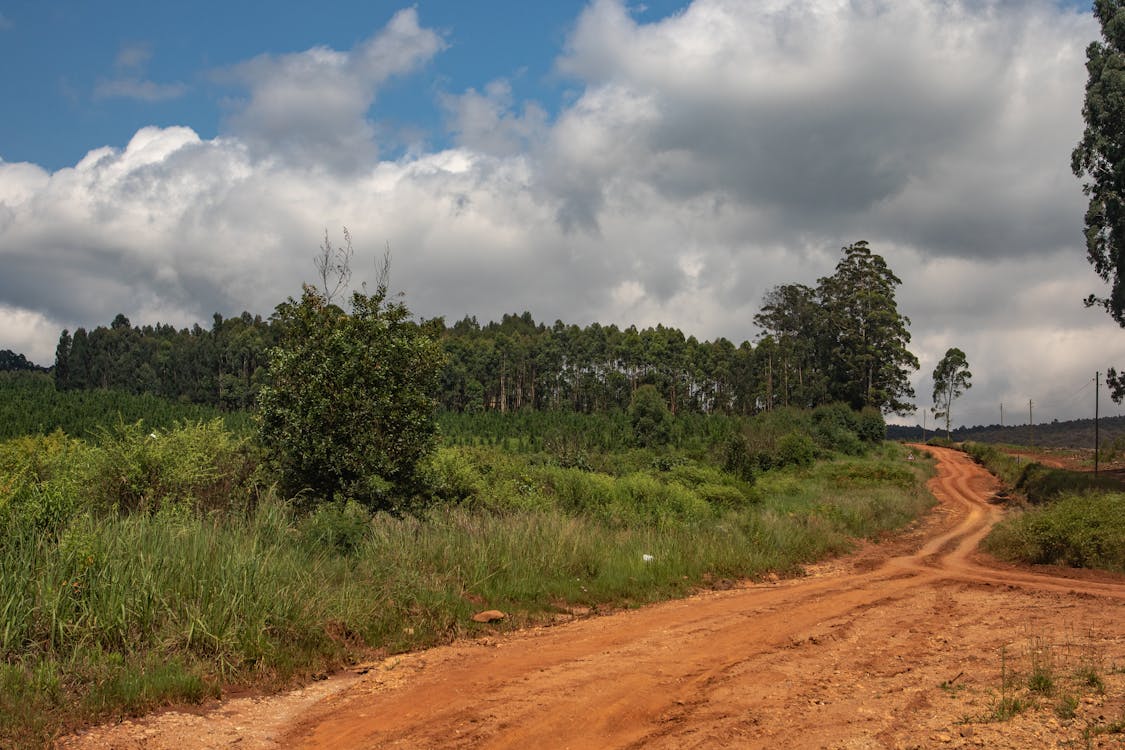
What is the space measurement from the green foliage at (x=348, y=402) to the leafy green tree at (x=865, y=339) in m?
59.9

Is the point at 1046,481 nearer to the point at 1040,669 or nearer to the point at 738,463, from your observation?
the point at 738,463

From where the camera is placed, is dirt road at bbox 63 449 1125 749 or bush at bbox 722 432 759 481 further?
bush at bbox 722 432 759 481

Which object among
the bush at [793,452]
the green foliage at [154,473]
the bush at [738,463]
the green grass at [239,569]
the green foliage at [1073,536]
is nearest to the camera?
the green grass at [239,569]

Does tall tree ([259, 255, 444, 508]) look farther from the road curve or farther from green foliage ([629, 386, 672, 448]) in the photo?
green foliage ([629, 386, 672, 448])

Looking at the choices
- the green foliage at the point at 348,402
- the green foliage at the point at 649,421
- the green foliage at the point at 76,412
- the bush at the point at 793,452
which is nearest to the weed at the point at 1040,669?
the green foliage at the point at 348,402

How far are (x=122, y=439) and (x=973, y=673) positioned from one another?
39.4ft

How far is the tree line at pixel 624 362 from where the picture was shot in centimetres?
6919

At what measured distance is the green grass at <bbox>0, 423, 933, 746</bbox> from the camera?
21.9ft

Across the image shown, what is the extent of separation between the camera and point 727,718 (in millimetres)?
5992

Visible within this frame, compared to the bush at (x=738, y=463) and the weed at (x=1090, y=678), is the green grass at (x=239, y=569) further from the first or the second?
the bush at (x=738, y=463)

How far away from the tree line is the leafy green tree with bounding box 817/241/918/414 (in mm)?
93

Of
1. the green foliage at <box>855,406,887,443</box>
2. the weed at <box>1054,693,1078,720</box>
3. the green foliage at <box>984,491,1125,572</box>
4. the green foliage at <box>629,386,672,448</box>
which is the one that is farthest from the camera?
the green foliage at <box>855,406,887,443</box>

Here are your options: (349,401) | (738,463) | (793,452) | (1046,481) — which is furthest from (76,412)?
(1046,481)

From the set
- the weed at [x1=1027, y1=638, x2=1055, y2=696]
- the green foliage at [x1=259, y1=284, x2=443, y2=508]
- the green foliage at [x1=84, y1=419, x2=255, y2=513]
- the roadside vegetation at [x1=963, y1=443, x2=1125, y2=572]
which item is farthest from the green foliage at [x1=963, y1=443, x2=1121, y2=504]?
the green foliage at [x1=84, y1=419, x2=255, y2=513]
